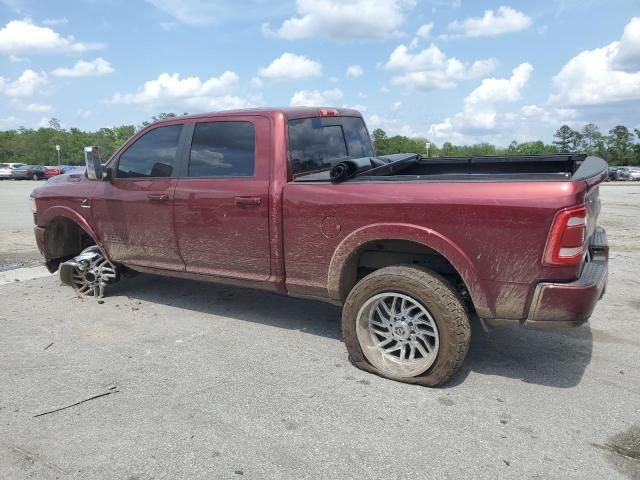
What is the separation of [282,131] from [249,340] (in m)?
1.77

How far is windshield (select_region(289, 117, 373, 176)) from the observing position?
14.0 feet

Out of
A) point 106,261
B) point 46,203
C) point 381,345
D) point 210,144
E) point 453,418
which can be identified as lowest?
point 453,418

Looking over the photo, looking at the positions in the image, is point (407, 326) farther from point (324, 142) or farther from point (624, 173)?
point (624, 173)

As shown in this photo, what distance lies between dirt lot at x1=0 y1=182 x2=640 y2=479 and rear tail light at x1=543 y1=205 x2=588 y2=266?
37.9 inches

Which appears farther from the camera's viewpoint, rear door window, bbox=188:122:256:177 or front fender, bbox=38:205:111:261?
front fender, bbox=38:205:111:261

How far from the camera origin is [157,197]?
187 inches

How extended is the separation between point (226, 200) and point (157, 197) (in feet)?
2.73

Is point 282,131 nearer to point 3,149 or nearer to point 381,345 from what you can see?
point 381,345

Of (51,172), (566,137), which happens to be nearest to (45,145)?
(51,172)

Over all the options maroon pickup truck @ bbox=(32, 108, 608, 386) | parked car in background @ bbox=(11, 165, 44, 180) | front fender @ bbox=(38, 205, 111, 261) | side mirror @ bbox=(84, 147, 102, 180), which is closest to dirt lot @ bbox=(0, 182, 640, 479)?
maroon pickup truck @ bbox=(32, 108, 608, 386)

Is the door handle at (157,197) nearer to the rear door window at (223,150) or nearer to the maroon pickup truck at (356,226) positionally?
the maroon pickup truck at (356,226)

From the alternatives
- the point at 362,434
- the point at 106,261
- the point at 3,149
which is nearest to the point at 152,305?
the point at 106,261

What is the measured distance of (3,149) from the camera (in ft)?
208

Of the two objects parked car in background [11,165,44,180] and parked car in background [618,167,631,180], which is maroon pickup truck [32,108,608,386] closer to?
parked car in background [11,165,44,180]
